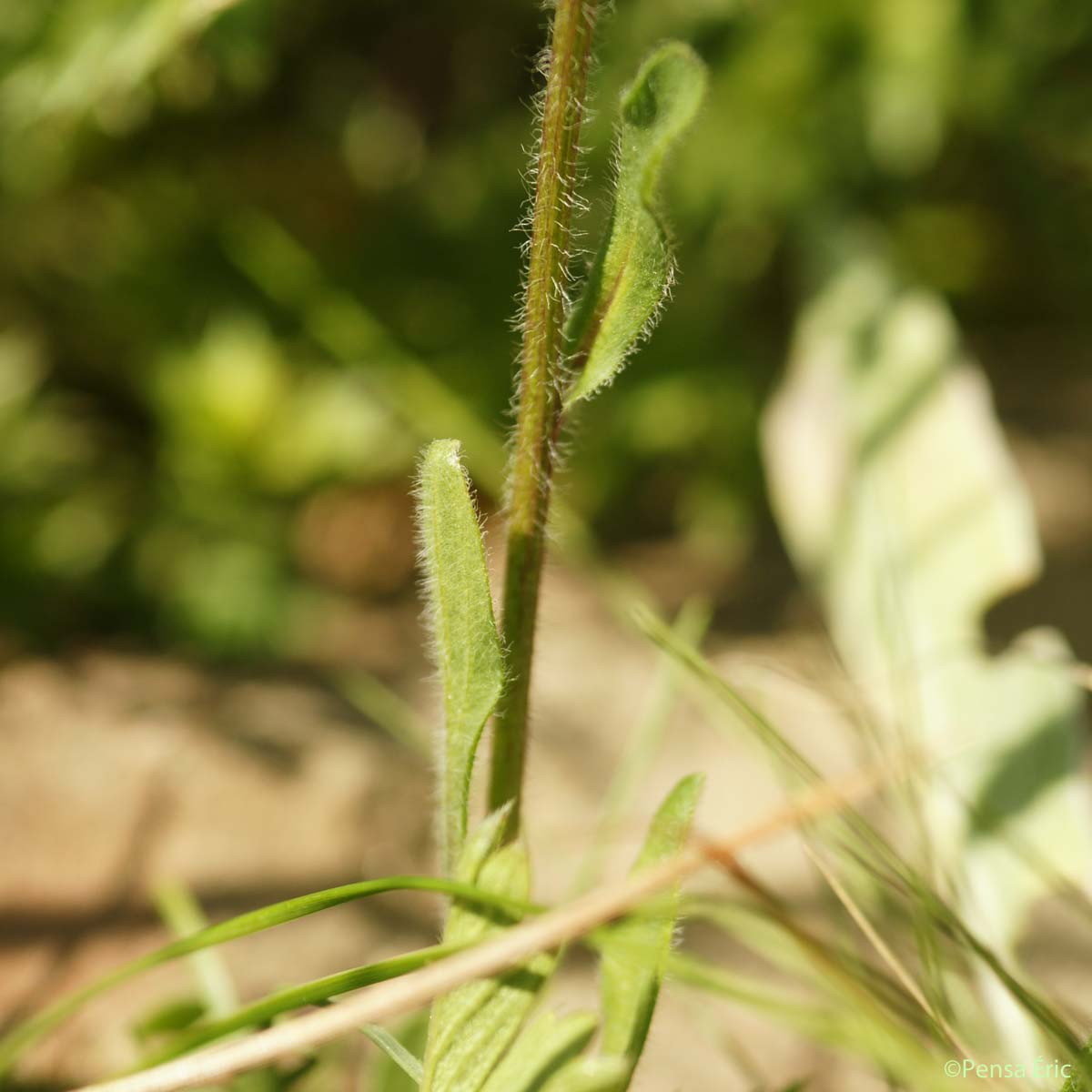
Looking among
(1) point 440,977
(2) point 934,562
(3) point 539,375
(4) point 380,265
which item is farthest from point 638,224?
(4) point 380,265

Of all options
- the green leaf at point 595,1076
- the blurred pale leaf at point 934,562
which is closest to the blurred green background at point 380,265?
the blurred pale leaf at point 934,562

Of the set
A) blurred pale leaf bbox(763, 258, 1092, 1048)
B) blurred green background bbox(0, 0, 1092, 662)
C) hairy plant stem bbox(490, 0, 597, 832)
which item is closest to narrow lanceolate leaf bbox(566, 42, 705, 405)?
hairy plant stem bbox(490, 0, 597, 832)

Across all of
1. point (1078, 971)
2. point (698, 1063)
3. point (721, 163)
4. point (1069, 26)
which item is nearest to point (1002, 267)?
point (1069, 26)

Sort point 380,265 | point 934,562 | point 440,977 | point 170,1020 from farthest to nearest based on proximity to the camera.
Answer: point 380,265 → point 934,562 → point 170,1020 → point 440,977

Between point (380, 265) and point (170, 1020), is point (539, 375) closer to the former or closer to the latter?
point (170, 1020)

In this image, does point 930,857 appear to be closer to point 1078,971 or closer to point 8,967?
point 1078,971

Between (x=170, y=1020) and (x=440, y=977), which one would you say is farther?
(x=170, y=1020)

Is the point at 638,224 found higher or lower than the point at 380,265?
higher

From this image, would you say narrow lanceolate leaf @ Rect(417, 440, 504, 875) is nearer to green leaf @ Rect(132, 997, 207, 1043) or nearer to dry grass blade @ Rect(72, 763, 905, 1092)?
dry grass blade @ Rect(72, 763, 905, 1092)
